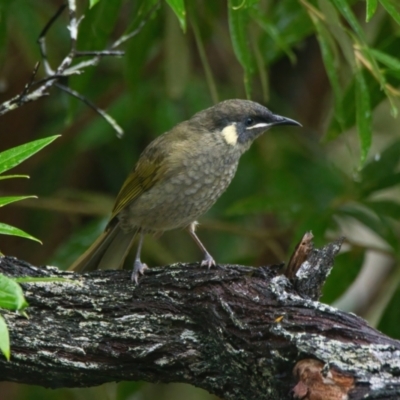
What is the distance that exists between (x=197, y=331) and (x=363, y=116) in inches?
60.8

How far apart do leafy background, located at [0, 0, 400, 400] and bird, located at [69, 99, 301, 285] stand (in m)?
0.22

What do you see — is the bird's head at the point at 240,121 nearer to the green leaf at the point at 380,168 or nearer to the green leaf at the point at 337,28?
the green leaf at the point at 337,28

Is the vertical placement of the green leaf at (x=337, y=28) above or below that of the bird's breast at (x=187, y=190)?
above

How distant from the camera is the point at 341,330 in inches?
124

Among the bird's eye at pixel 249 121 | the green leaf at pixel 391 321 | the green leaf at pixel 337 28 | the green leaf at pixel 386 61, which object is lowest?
the green leaf at pixel 391 321

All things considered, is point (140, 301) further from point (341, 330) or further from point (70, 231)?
point (70, 231)

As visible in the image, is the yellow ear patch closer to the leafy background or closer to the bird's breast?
the bird's breast

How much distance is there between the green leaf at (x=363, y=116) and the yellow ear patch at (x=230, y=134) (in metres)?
0.84

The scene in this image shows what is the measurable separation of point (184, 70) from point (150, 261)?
1.65 m

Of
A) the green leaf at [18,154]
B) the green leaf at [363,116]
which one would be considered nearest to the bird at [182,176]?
the green leaf at [363,116]

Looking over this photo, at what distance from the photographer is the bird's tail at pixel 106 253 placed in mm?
4926

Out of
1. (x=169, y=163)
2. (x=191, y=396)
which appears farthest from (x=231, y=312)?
(x=191, y=396)

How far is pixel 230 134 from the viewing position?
492 centimetres

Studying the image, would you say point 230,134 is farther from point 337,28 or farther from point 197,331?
→ point 197,331
